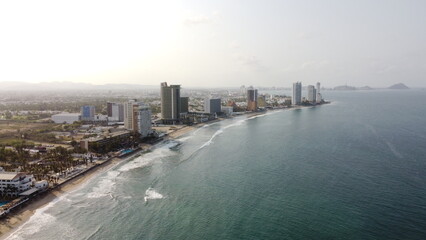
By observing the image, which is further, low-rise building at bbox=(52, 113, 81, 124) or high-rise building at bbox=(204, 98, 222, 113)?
high-rise building at bbox=(204, 98, 222, 113)

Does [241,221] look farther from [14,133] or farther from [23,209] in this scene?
[14,133]

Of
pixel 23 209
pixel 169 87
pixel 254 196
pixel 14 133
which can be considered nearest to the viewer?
pixel 23 209

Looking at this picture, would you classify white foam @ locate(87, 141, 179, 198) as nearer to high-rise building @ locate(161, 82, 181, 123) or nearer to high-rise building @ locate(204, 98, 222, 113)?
Result: high-rise building @ locate(161, 82, 181, 123)

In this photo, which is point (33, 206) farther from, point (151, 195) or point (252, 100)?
point (252, 100)

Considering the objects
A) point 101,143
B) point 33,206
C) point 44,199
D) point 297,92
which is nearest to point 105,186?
point 44,199

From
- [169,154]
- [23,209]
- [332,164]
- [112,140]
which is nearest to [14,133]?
[112,140]

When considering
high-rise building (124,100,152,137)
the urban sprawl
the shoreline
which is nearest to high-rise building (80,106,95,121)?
the urban sprawl

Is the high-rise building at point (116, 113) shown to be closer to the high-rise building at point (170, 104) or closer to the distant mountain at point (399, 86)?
the high-rise building at point (170, 104)
